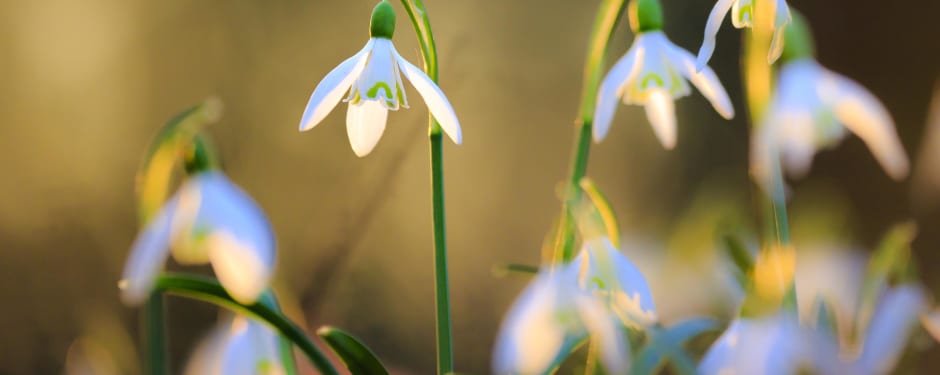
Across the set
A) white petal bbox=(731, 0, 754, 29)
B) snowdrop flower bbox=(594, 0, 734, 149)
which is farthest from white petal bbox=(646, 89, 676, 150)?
white petal bbox=(731, 0, 754, 29)

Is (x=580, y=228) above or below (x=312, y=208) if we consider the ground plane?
above

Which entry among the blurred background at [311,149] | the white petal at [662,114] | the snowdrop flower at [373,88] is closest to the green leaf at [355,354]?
the snowdrop flower at [373,88]

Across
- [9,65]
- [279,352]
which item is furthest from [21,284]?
[279,352]

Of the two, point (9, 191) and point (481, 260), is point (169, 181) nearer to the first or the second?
point (481, 260)

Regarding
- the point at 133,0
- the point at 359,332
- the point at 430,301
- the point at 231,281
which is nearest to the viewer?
the point at 231,281

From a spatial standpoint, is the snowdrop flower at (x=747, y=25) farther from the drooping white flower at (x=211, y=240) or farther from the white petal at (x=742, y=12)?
the drooping white flower at (x=211, y=240)

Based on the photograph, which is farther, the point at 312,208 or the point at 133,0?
the point at 133,0
